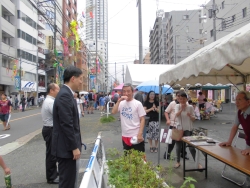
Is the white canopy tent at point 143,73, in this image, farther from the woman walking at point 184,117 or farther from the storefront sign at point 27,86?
the storefront sign at point 27,86

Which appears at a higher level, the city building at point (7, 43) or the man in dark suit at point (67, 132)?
the city building at point (7, 43)

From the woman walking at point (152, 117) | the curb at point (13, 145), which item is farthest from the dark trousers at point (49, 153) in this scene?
the curb at point (13, 145)

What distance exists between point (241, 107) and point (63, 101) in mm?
3106

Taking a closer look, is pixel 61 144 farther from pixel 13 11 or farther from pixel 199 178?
pixel 13 11

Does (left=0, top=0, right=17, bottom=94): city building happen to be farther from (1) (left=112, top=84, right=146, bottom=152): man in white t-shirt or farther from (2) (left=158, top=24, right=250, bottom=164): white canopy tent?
(2) (left=158, top=24, right=250, bottom=164): white canopy tent

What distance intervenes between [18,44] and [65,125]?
37.4 metres

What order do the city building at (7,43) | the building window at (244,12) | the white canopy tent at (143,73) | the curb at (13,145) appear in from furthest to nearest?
the city building at (7,43) → the building window at (244,12) → the white canopy tent at (143,73) → the curb at (13,145)

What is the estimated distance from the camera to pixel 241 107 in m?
4.16

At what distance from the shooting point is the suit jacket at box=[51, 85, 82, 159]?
2729 millimetres

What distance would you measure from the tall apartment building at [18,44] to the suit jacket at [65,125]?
3196 centimetres

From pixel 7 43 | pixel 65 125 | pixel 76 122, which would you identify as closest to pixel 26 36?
pixel 7 43

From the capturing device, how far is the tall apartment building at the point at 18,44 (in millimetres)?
32950

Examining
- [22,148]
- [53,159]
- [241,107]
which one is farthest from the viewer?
[22,148]

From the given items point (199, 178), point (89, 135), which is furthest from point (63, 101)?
point (89, 135)
